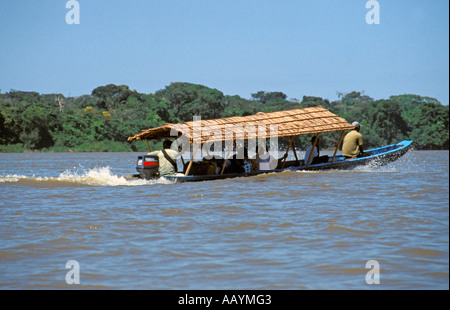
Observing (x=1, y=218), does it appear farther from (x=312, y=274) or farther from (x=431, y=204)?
(x=431, y=204)

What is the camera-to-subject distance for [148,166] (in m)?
11.9

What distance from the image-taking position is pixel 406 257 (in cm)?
523

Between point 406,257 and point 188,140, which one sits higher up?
point 188,140

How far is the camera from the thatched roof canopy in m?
12.3

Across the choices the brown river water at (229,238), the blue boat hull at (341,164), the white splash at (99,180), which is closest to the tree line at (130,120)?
the blue boat hull at (341,164)

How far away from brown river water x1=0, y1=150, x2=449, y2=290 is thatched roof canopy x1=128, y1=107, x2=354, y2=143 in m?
2.05

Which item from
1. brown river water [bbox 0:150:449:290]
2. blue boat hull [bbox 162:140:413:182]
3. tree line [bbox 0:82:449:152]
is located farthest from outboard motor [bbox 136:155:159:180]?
tree line [bbox 0:82:449:152]

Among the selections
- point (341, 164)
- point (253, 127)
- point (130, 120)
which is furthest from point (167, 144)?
point (130, 120)

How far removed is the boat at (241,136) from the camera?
12133 millimetres

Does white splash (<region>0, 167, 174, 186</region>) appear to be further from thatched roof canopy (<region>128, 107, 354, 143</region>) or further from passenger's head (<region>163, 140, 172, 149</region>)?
thatched roof canopy (<region>128, 107, 354, 143</region>)

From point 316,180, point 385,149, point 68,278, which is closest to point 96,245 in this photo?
point 68,278

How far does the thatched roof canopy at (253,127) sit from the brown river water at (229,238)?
205 cm

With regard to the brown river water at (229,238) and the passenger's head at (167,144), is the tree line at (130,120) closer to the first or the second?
the passenger's head at (167,144)

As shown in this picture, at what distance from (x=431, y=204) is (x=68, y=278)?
5.73 m
